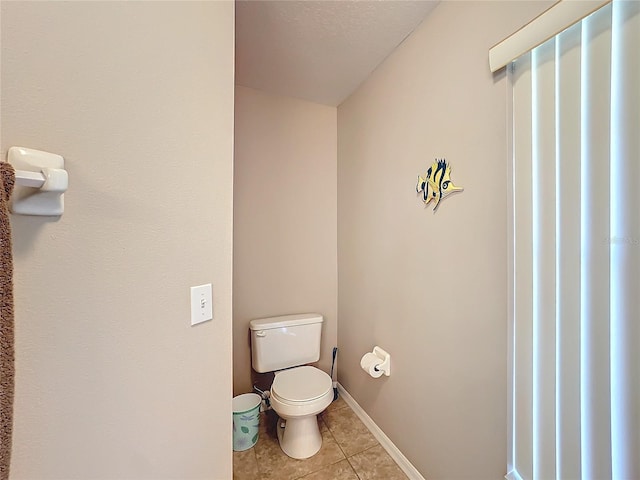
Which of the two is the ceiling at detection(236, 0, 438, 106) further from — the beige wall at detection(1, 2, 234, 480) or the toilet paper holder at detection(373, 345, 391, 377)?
the toilet paper holder at detection(373, 345, 391, 377)

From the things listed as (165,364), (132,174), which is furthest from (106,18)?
(165,364)

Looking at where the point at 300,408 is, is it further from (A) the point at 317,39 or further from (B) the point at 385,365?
(A) the point at 317,39

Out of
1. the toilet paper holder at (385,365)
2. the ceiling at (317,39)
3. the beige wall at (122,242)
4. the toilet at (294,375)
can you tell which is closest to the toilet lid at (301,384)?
the toilet at (294,375)

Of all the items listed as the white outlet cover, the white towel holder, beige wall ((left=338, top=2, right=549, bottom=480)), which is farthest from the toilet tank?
the white towel holder

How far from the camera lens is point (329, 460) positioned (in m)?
1.56

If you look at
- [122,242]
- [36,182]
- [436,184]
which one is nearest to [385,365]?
[436,184]

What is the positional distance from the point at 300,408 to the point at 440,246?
117 cm

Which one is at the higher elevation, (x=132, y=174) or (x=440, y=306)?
(x=132, y=174)

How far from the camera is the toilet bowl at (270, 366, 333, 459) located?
1506 mm

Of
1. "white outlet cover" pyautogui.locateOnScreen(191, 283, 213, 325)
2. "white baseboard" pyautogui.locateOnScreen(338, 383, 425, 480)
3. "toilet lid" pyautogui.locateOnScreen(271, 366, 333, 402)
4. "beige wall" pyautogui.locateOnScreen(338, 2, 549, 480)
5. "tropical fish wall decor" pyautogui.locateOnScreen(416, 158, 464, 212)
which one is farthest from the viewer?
"toilet lid" pyautogui.locateOnScreen(271, 366, 333, 402)

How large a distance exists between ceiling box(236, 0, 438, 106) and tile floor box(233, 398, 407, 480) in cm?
242

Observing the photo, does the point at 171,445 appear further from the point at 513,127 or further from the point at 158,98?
the point at 513,127

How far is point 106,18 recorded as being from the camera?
1.94 feet

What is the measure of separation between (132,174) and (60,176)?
0.17m
